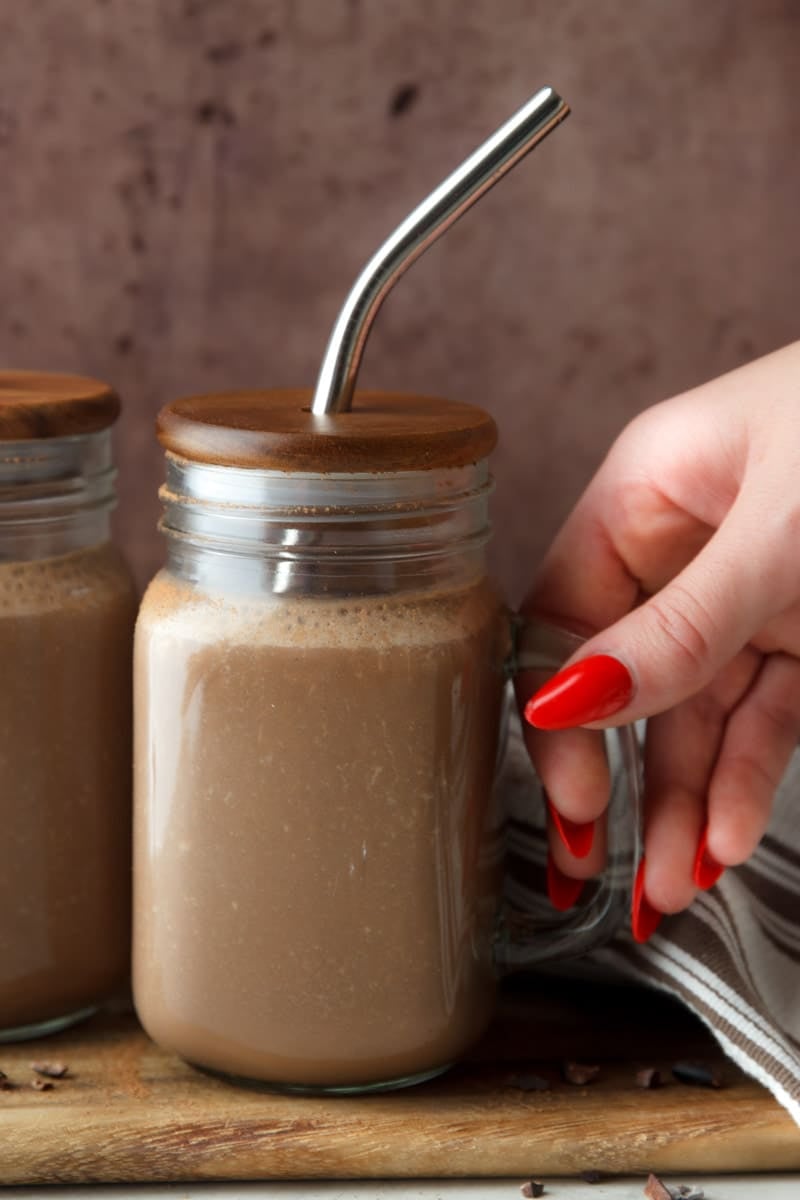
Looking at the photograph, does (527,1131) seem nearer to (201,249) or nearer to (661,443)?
(661,443)

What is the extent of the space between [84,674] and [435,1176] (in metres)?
0.27

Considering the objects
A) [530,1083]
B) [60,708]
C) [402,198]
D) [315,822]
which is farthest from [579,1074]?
[402,198]

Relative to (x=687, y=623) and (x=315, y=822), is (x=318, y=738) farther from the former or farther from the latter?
(x=687, y=623)

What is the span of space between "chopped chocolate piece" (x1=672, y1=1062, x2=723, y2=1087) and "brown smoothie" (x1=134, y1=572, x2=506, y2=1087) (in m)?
0.10

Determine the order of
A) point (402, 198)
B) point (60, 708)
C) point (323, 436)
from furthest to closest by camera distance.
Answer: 1. point (402, 198)
2. point (60, 708)
3. point (323, 436)

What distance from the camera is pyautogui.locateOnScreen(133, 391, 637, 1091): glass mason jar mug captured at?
62 cm

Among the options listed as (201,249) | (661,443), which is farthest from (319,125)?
(661,443)

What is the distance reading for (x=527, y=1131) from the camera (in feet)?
2.14

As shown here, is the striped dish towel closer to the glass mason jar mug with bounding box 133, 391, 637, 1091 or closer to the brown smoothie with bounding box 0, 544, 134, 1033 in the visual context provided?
the glass mason jar mug with bounding box 133, 391, 637, 1091

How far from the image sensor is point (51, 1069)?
699mm

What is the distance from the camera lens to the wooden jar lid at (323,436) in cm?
60

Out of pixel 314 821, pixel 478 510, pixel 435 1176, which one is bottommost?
pixel 435 1176

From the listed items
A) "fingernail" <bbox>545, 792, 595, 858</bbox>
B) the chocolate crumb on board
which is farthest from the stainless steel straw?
the chocolate crumb on board

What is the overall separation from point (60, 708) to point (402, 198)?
456mm
